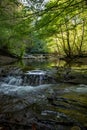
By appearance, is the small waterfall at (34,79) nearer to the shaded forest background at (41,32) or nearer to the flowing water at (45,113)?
the shaded forest background at (41,32)

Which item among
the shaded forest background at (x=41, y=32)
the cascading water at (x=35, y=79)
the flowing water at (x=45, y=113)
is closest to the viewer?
the flowing water at (x=45, y=113)

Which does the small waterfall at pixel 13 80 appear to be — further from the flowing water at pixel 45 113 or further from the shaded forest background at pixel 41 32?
the flowing water at pixel 45 113

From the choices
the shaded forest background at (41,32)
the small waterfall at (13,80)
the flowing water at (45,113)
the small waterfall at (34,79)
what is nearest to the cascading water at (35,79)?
the small waterfall at (34,79)

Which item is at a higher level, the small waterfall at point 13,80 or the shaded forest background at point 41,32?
the shaded forest background at point 41,32

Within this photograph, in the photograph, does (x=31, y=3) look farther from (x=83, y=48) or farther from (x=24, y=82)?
(x=83, y=48)

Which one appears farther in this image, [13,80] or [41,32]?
[13,80]

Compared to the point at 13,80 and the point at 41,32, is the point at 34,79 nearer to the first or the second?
the point at 13,80

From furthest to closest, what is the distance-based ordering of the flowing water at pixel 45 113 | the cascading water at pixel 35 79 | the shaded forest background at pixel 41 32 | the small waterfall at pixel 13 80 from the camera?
the small waterfall at pixel 13 80
the cascading water at pixel 35 79
the shaded forest background at pixel 41 32
the flowing water at pixel 45 113

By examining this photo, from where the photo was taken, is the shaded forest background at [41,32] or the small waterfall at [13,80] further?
the small waterfall at [13,80]

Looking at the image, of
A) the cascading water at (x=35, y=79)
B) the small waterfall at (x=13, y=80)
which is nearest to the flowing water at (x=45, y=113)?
the cascading water at (x=35, y=79)

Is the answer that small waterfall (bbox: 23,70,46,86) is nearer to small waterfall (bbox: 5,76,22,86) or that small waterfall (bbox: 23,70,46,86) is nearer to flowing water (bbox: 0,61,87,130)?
small waterfall (bbox: 5,76,22,86)

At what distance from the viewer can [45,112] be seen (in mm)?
4891

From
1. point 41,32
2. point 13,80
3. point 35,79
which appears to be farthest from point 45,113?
point 13,80

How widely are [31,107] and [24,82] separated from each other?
4.54 metres
